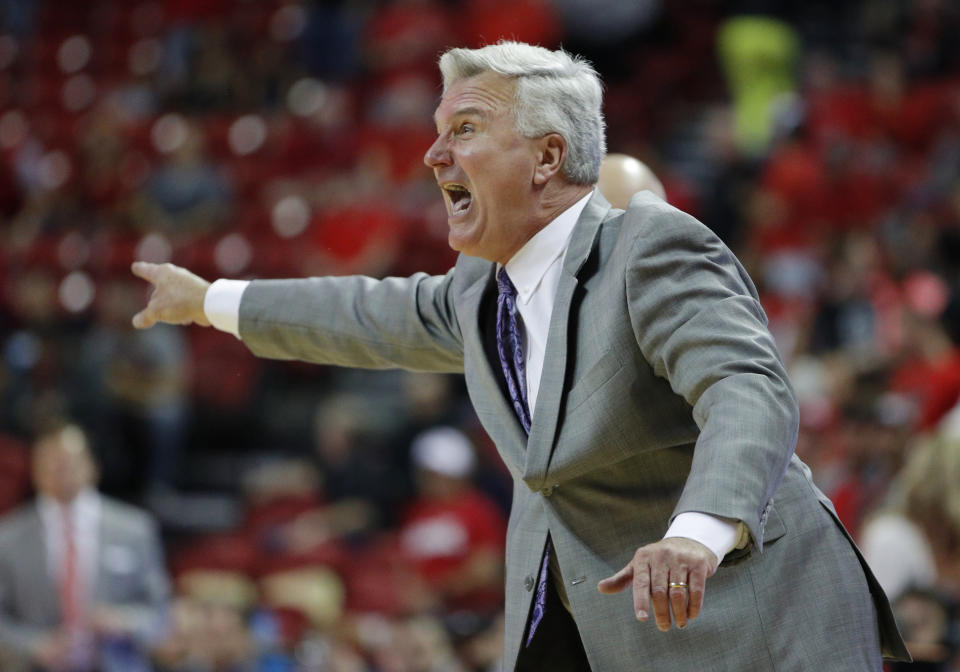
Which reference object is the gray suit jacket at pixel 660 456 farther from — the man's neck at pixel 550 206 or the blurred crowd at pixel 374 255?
the blurred crowd at pixel 374 255

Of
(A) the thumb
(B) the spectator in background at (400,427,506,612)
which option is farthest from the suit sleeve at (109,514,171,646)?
(A) the thumb

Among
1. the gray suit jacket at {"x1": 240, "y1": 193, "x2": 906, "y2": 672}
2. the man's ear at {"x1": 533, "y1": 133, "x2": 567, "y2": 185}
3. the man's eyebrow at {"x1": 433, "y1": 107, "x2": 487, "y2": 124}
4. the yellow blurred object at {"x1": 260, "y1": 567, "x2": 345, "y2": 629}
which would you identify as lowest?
the yellow blurred object at {"x1": 260, "y1": 567, "x2": 345, "y2": 629}

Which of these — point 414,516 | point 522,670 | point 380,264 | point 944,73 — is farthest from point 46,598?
point 944,73

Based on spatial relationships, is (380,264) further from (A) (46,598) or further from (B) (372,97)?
(A) (46,598)

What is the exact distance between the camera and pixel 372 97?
36.2 ft

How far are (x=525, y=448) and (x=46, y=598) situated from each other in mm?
4111

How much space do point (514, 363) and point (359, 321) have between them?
0.44 m

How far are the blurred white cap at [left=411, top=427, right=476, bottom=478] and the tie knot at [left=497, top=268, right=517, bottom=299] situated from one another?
467 centimetres

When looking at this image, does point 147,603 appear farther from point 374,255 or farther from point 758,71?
point 758,71

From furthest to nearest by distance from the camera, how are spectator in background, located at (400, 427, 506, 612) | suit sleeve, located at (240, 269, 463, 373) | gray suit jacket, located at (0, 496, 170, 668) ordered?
spectator in background, located at (400, 427, 506, 612) → gray suit jacket, located at (0, 496, 170, 668) → suit sleeve, located at (240, 269, 463, 373)

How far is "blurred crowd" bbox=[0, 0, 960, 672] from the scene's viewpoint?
6.04 m

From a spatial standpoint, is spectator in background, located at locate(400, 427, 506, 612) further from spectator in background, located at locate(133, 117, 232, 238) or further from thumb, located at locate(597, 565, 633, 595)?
thumb, located at locate(597, 565, 633, 595)

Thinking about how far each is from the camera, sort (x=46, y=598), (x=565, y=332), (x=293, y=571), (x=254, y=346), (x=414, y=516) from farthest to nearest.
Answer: (x=414, y=516), (x=293, y=571), (x=46, y=598), (x=254, y=346), (x=565, y=332)

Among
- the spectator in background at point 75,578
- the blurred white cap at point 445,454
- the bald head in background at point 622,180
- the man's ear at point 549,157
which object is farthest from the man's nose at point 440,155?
the blurred white cap at point 445,454
